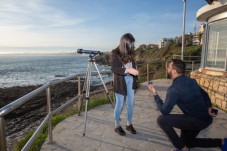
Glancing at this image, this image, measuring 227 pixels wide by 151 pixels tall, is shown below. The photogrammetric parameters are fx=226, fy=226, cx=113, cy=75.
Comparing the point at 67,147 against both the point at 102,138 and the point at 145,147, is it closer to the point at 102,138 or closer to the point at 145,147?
the point at 102,138

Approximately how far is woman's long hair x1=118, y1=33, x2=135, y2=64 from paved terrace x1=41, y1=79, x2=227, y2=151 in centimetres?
159

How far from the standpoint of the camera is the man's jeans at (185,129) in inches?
140

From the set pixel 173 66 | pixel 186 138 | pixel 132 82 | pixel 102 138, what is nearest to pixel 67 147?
pixel 102 138

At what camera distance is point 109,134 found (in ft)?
15.8

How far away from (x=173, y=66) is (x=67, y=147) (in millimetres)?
2400

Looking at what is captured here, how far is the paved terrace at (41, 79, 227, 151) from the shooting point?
13.8ft

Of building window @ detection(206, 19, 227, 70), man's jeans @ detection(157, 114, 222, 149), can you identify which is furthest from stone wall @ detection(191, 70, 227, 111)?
man's jeans @ detection(157, 114, 222, 149)

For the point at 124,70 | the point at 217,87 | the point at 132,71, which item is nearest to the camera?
the point at 132,71

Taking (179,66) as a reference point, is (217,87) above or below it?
below

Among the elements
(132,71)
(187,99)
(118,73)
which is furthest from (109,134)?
(187,99)

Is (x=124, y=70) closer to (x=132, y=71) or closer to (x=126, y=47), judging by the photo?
(x=132, y=71)

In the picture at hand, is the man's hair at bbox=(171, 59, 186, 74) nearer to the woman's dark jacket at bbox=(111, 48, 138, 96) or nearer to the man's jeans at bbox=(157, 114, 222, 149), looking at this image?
the man's jeans at bbox=(157, 114, 222, 149)

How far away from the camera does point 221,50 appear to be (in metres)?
7.99

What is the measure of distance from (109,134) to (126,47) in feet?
6.13
